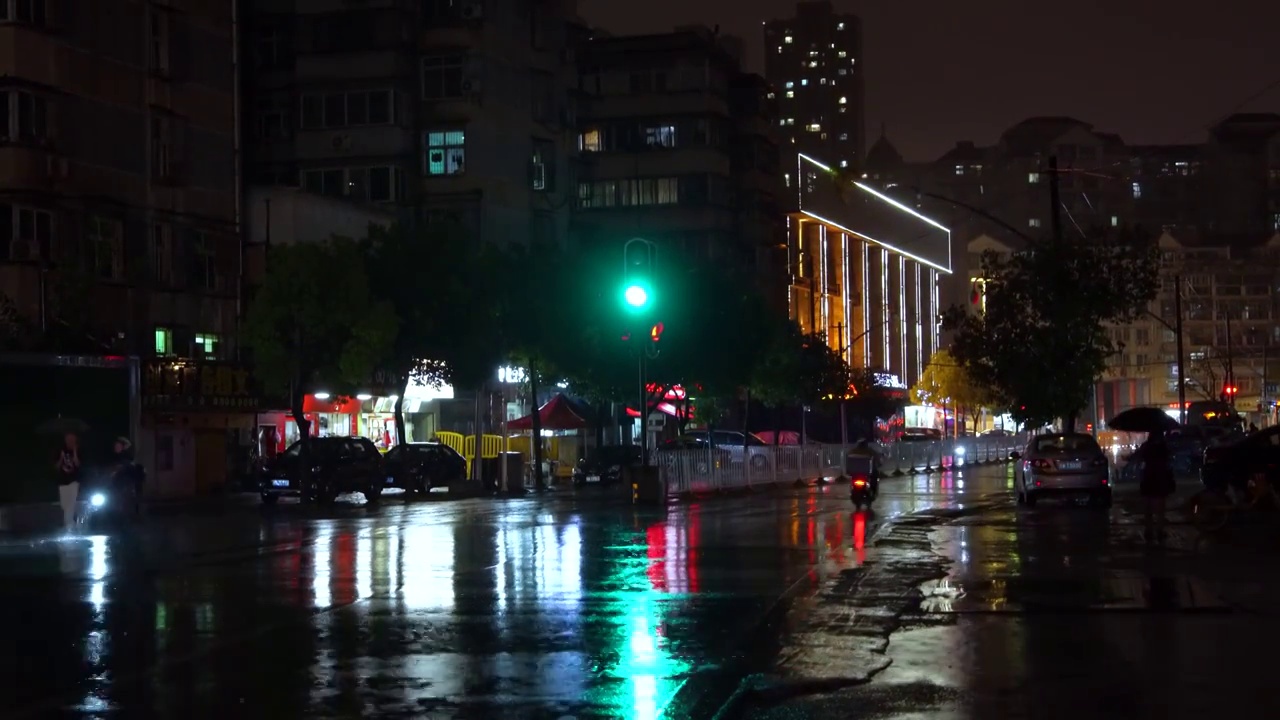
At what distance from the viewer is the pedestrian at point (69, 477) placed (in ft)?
98.9

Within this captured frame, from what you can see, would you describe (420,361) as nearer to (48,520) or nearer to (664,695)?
(48,520)

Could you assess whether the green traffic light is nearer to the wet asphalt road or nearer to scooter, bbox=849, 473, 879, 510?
scooter, bbox=849, 473, 879, 510

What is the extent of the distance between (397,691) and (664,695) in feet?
6.05

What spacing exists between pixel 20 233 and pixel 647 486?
66.3 ft

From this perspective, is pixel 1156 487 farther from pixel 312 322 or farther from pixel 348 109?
pixel 348 109

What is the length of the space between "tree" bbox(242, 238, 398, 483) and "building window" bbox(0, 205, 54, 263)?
6558 millimetres

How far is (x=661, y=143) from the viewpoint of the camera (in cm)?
8719

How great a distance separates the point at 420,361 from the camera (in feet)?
185

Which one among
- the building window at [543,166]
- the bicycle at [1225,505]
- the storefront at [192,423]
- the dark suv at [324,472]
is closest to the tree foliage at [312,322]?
the storefront at [192,423]

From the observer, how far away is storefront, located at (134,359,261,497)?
4953 centimetres

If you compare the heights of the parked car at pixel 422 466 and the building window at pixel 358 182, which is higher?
the building window at pixel 358 182

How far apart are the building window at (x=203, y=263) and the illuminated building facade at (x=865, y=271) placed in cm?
4146

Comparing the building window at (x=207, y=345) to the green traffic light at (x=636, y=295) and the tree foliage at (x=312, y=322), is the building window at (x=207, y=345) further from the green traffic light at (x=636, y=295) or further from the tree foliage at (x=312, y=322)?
the green traffic light at (x=636, y=295)

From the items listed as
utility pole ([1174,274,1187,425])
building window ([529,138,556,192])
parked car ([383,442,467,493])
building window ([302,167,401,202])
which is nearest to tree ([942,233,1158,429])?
parked car ([383,442,467,493])
